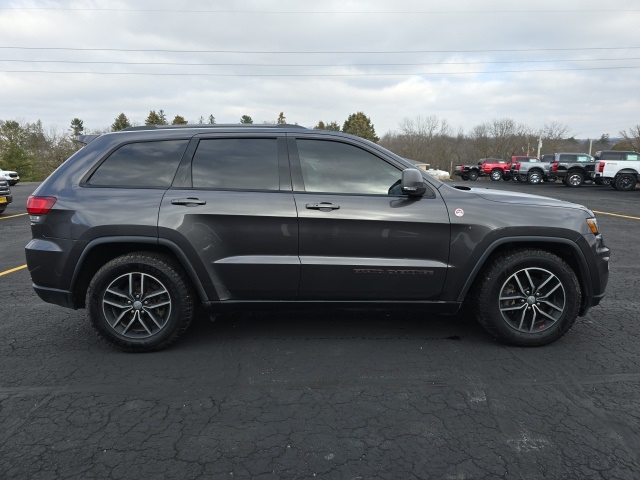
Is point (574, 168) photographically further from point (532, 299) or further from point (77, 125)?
point (77, 125)

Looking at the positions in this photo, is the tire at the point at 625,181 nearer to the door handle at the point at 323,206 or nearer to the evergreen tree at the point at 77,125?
the door handle at the point at 323,206

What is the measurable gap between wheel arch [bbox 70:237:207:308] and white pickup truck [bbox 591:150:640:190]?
24649 mm

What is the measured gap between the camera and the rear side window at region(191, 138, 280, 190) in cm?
338

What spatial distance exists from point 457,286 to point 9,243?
8.42m

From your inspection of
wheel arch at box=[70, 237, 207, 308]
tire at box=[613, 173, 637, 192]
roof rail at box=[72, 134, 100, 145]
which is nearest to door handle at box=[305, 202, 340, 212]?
wheel arch at box=[70, 237, 207, 308]

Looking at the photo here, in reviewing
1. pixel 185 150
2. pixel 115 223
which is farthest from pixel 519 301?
pixel 115 223

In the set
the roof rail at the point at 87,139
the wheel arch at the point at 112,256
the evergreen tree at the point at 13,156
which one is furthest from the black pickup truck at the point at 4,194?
the evergreen tree at the point at 13,156

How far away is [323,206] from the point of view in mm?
3281

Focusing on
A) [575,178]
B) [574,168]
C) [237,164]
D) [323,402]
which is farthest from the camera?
[575,178]

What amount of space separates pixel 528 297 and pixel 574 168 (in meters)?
26.4

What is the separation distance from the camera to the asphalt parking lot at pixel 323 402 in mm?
2156

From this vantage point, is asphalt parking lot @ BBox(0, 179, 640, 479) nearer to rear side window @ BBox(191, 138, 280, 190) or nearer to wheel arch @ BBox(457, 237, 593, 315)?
wheel arch @ BBox(457, 237, 593, 315)

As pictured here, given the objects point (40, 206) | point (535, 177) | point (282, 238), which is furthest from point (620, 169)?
point (40, 206)

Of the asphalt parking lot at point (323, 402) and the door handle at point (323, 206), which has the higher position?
the door handle at point (323, 206)
